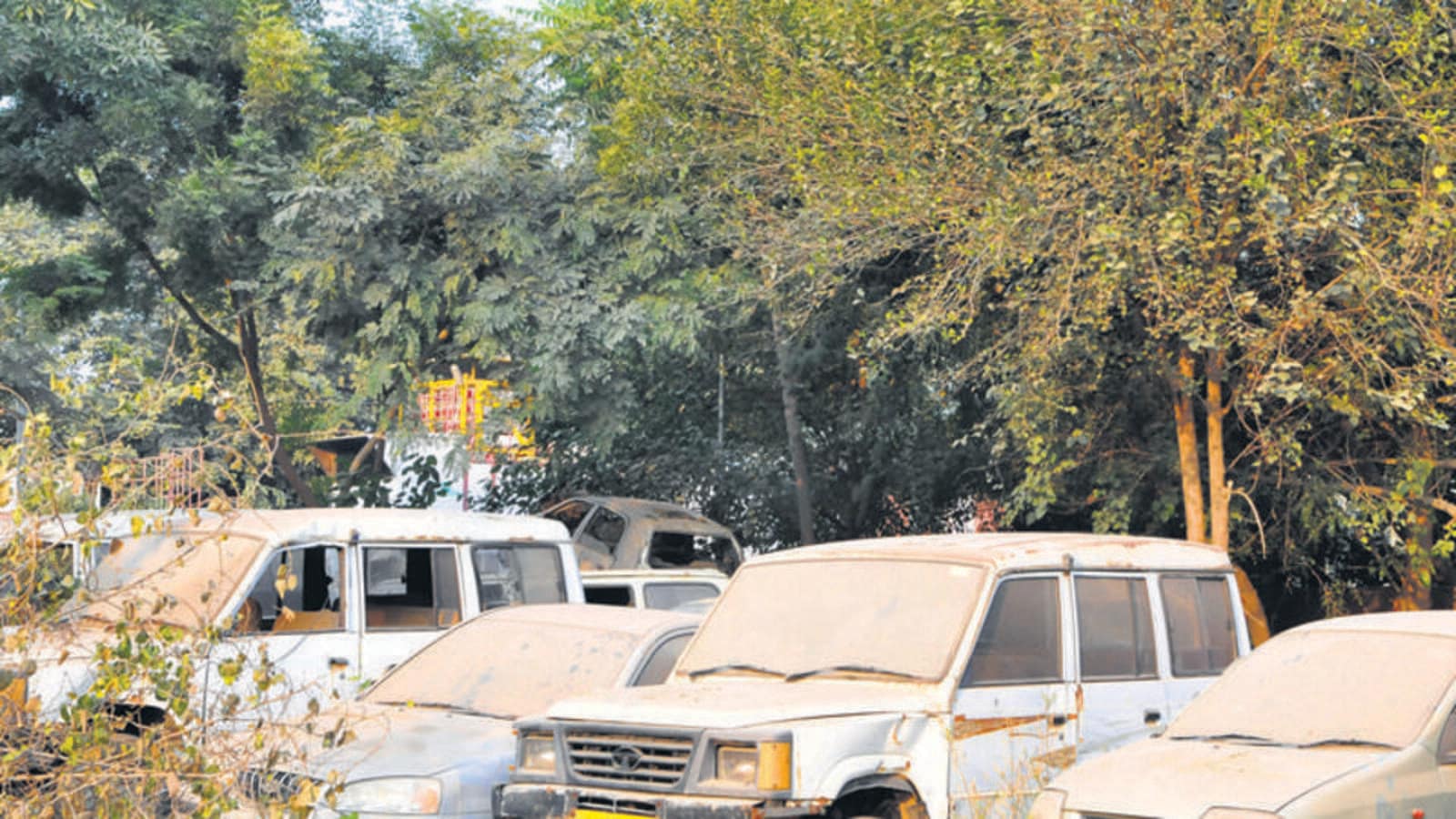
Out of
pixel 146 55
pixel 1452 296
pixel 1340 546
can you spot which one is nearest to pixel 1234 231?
pixel 1452 296

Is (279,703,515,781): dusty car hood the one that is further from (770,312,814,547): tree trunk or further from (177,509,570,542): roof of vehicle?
(770,312,814,547): tree trunk

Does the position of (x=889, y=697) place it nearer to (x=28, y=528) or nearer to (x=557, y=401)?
(x=28, y=528)

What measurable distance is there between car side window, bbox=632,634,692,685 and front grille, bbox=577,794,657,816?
1466 mm

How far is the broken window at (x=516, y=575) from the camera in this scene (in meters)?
10.8

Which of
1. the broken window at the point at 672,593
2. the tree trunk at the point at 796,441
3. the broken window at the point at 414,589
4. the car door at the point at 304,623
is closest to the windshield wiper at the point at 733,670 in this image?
the car door at the point at 304,623

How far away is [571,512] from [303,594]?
9029 millimetres

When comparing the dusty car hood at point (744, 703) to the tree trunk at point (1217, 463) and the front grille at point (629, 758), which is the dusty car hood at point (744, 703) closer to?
the front grille at point (629, 758)

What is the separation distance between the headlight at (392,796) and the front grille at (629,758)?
76cm

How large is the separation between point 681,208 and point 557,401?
8.21ft

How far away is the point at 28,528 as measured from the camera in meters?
6.10

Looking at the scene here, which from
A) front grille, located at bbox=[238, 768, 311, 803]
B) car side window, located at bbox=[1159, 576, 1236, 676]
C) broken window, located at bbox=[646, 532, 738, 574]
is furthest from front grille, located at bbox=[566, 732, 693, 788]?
broken window, located at bbox=[646, 532, 738, 574]

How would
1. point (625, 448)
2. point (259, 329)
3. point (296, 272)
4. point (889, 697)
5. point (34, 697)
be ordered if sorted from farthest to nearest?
point (259, 329) → point (625, 448) → point (296, 272) → point (889, 697) → point (34, 697)

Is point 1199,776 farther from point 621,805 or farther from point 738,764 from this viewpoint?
point 621,805

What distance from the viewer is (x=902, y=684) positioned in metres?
6.86
